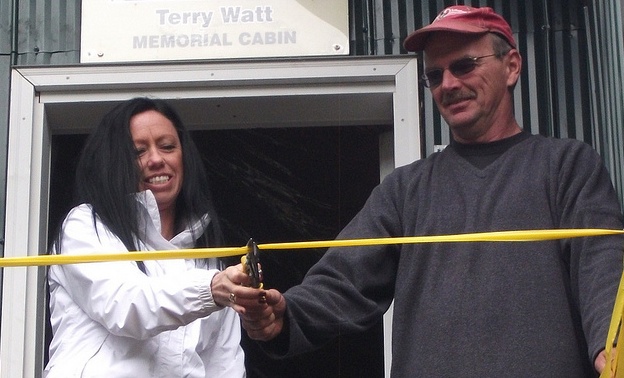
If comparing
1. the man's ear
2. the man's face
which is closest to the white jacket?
the man's face

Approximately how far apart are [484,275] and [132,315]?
38.4 inches

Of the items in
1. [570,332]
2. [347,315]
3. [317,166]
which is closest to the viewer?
[570,332]

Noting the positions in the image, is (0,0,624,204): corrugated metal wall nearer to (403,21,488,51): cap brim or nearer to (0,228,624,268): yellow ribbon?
(403,21,488,51): cap brim

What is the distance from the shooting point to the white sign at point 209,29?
194 inches

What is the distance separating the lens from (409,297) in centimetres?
361

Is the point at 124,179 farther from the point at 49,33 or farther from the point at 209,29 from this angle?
the point at 49,33

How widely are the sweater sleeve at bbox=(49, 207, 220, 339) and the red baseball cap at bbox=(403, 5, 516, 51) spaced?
1.00m

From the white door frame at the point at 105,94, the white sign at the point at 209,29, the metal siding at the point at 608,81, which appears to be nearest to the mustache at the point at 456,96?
the metal siding at the point at 608,81

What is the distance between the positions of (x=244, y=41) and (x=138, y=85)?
1.47 ft

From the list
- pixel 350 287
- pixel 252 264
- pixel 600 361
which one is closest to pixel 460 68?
pixel 350 287

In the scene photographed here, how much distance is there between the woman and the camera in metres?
3.51

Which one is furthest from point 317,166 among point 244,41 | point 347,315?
point 347,315

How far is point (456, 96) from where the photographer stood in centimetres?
381

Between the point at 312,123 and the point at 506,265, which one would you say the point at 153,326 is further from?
the point at 312,123
